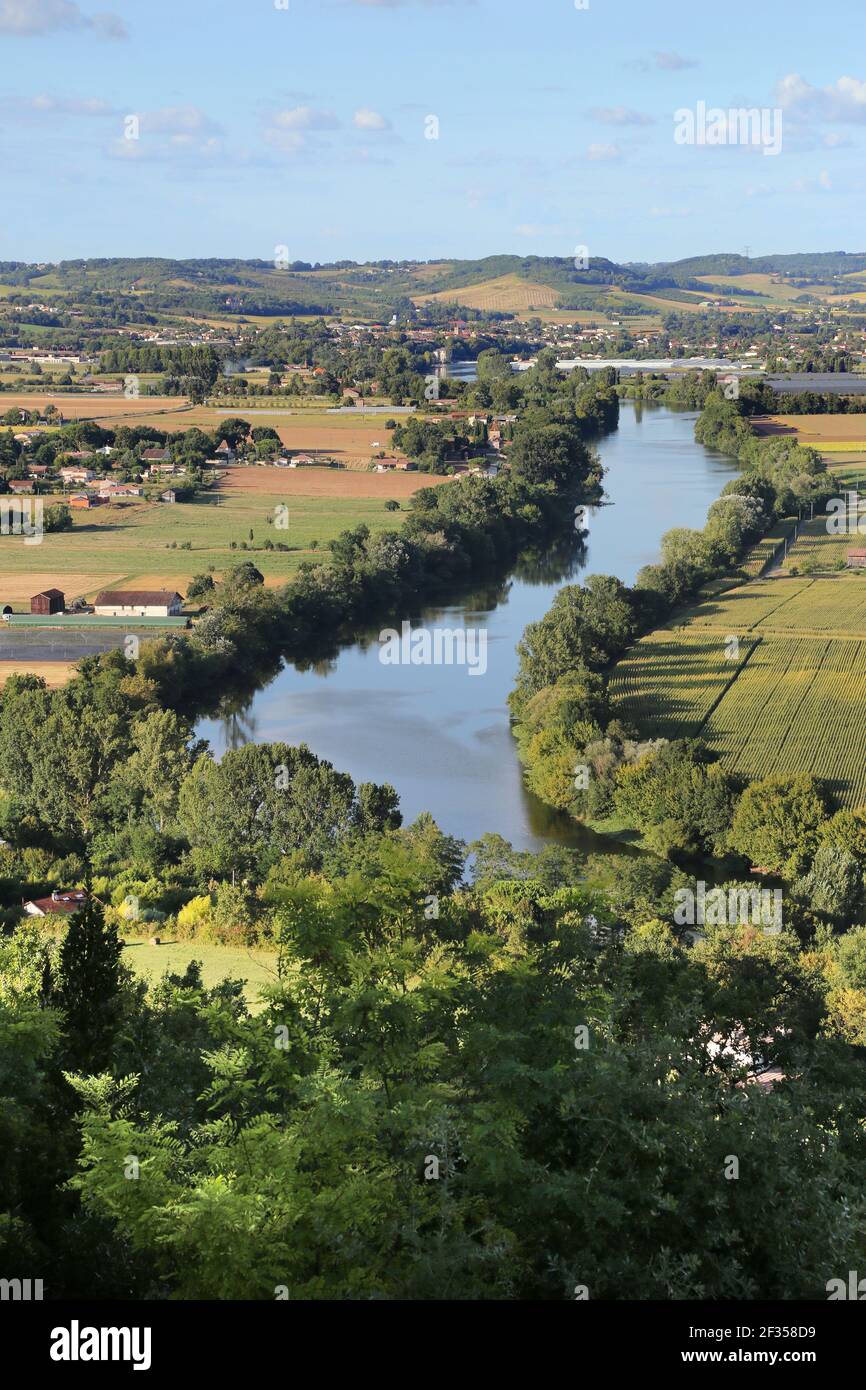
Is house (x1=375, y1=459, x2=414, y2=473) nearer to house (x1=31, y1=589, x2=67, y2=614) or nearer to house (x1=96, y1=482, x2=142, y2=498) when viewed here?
house (x1=96, y1=482, x2=142, y2=498)

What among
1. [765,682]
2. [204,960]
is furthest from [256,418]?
[204,960]

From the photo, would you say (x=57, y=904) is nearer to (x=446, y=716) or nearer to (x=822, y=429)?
(x=446, y=716)

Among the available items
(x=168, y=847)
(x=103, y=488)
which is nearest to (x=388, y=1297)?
(x=168, y=847)

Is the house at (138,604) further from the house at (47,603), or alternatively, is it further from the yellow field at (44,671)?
the yellow field at (44,671)

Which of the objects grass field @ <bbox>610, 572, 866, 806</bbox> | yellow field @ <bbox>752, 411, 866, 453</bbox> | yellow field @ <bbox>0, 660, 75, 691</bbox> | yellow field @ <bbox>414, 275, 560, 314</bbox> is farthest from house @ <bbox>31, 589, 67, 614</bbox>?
yellow field @ <bbox>414, 275, 560, 314</bbox>
